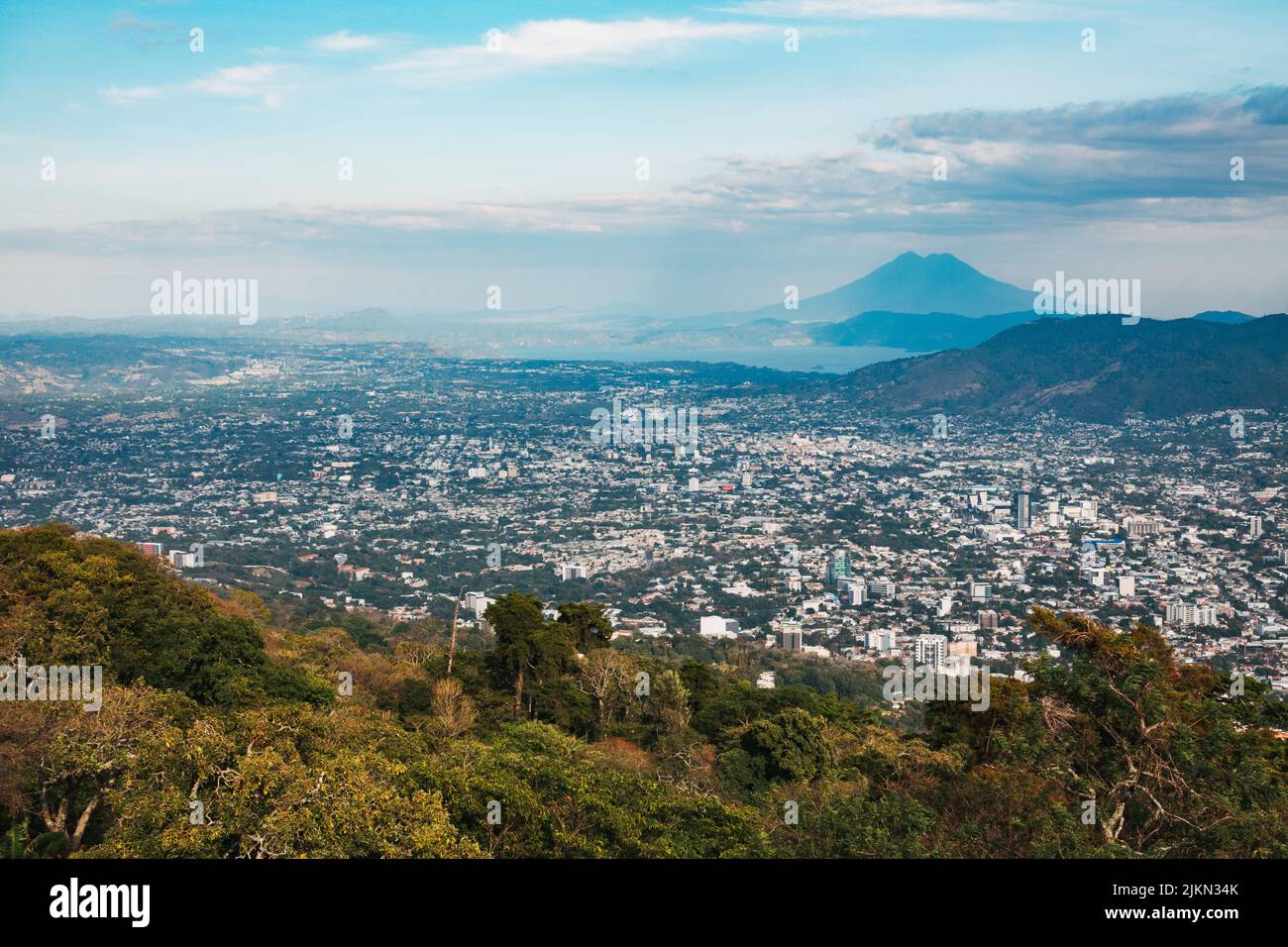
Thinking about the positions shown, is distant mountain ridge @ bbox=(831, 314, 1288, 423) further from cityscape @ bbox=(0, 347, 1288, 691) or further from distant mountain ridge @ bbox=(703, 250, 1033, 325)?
distant mountain ridge @ bbox=(703, 250, 1033, 325)

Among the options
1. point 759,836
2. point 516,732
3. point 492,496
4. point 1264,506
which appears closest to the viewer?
point 759,836

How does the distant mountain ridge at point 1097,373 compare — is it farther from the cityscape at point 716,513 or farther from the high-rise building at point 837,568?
the high-rise building at point 837,568

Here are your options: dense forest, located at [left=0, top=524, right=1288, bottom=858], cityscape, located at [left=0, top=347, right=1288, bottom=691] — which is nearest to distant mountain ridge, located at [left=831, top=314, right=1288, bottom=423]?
cityscape, located at [left=0, top=347, right=1288, bottom=691]

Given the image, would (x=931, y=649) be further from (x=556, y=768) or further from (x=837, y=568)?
(x=556, y=768)

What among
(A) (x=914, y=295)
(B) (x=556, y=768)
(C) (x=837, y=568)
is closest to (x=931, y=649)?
(C) (x=837, y=568)
